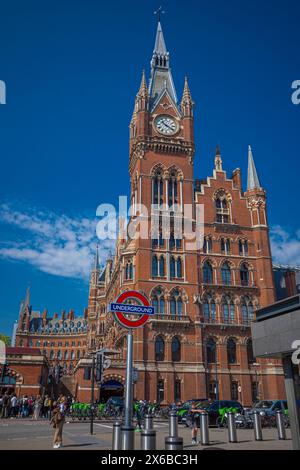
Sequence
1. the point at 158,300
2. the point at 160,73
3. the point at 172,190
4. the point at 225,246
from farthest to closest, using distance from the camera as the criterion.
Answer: the point at 160,73 → the point at 172,190 → the point at 225,246 → the point at 158,300

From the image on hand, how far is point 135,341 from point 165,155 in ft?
77.3

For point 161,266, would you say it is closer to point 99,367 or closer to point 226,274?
point 226,274

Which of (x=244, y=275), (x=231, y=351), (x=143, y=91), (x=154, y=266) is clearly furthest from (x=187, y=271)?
(x=143, y=91)

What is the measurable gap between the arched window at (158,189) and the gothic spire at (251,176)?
11800 millimetres

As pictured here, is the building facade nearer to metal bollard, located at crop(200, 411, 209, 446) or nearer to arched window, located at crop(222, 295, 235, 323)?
arched window, located at crop(222, 295, 235, 323)

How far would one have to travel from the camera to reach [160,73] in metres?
63.8

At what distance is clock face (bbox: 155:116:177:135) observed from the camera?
178ft

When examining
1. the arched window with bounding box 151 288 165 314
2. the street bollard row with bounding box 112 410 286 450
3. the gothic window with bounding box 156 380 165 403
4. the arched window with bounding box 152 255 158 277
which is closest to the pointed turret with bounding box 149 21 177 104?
the arched window with bounding box 152 255 158 277

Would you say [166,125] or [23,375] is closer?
[23,375]

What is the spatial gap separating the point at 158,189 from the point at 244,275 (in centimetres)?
1483

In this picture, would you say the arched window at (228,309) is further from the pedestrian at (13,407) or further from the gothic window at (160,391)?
the pedestrian at (13,407)

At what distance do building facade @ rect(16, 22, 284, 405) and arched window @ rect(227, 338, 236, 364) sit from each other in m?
0.11

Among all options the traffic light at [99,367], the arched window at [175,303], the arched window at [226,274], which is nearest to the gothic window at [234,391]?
the arched window at [175,303]
